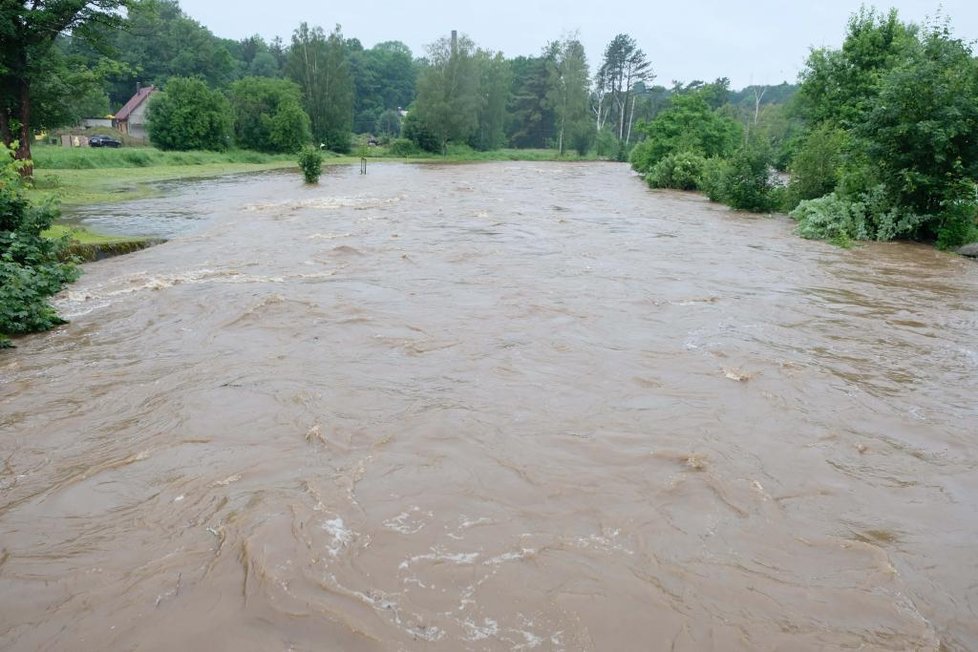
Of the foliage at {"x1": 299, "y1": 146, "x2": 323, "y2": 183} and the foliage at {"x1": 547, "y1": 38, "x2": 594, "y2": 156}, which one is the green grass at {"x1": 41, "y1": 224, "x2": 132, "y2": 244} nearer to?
the foliage at {"x1": 299, "y1": 146, "x2": 323, "y2": 183}

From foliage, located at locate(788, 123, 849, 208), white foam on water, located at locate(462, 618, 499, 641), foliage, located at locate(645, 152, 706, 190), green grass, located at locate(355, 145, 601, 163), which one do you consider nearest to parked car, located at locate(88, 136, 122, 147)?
green grass, located at locate(355, 145, 601, 163)

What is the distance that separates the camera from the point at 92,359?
7.56 m

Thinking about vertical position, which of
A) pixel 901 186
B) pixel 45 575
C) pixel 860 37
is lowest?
pixel 45 575

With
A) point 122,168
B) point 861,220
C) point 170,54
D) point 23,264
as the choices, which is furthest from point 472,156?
point 23,264

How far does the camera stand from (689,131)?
37156 mm

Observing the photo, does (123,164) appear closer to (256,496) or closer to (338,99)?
(338,99)

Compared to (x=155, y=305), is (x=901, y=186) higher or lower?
higher

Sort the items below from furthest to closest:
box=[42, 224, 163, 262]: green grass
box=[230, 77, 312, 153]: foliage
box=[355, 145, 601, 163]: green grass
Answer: box=[355, 145, 601, 163]: green grass, box=[230, 77, 312, 153]: foliage, box=[42, 224, 163, 262]: green grass

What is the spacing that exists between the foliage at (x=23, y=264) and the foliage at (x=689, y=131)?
3209cm

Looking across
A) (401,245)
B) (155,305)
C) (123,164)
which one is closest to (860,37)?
(401,245)

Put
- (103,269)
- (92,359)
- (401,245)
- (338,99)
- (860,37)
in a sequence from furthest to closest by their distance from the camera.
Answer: (338,99) < (860,37) < (401,245) < (103,269) < (92,359)

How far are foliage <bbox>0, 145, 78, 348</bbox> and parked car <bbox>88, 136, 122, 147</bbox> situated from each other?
47.4 metres

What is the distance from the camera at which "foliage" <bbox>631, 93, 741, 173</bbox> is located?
1452 inches

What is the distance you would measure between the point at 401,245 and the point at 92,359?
8517 millimetres
